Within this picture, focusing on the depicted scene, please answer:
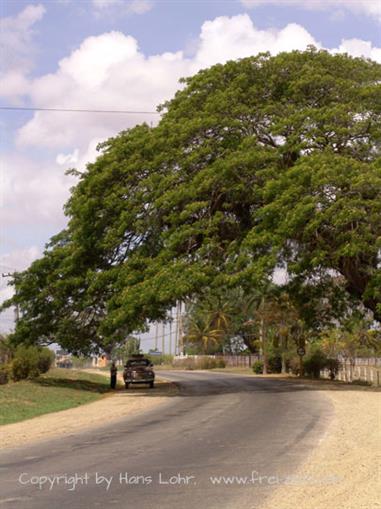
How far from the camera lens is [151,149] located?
28.6 m

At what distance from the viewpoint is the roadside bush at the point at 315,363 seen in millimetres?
45969

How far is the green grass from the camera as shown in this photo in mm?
21859

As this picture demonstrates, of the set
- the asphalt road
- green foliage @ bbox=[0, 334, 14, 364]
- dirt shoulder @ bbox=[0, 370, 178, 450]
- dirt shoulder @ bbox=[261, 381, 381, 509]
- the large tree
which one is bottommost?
dirt shoulder @ bbox=[0, 370, 178, 450]

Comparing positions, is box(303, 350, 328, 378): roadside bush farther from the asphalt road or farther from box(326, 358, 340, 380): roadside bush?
the asphalt road

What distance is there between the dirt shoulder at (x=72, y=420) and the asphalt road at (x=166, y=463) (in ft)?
2.48

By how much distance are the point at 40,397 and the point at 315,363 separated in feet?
79.2

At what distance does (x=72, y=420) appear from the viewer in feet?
63.4

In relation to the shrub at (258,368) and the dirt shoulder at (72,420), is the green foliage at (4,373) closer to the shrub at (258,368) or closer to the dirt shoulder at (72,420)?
the dirt shoulder at (72,420)

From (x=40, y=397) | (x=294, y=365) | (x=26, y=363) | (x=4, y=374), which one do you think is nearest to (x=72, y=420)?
(x=40, y=397)

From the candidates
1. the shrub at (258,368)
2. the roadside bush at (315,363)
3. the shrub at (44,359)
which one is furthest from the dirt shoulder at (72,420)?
the shrub at (258,368)

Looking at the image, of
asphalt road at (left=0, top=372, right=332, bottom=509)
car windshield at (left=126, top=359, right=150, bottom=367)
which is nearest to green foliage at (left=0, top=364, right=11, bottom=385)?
car windshield at (left=126, top=359, right=150, bottom=367)

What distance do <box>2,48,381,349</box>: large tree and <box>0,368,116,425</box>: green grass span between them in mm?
2682

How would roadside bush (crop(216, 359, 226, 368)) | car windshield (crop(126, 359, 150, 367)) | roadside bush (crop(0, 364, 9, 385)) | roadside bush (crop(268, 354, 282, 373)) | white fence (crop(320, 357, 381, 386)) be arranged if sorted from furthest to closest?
roadside bush (crop(216, 359, 226, 368)), roadside bush (crop(268, 354, 282, 373)), white fence (crop(320, 357, 381, 386)), car windshield (crop(126, 359, 150, 367)), roadside bush (crop(0, 364, 9, 385))

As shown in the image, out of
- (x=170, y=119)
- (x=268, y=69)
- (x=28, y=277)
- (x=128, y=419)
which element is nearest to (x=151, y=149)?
(x=170, y=119)
